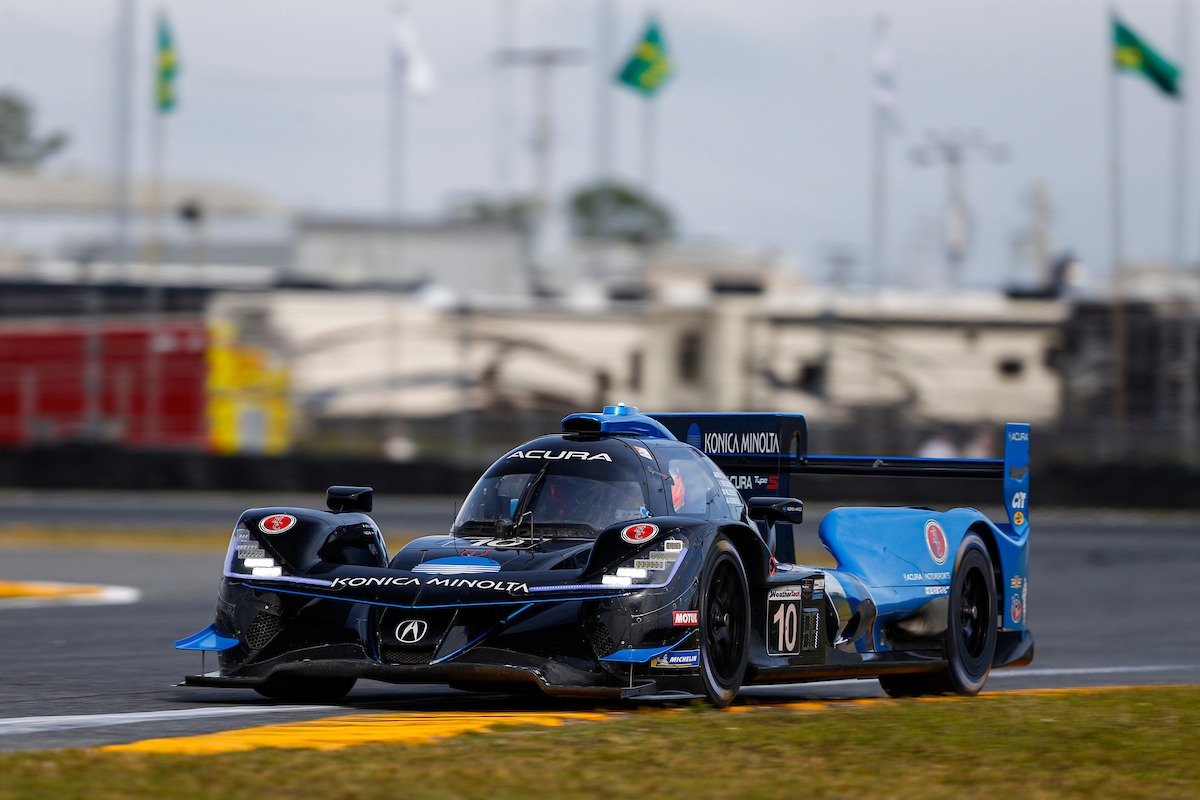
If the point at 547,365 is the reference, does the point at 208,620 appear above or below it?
below

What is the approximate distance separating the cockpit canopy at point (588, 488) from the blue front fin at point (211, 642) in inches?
48.9

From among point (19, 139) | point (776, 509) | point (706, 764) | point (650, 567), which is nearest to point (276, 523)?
point (650, 567)

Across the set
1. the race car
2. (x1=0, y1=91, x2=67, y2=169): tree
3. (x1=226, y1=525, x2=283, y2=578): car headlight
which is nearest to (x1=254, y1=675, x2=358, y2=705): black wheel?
the race car

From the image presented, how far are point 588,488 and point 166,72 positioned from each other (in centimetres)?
3857

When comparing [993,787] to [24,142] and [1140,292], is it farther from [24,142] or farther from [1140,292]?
[24,142]

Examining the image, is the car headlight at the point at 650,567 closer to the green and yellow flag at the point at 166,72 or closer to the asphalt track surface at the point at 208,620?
the asphalt track surface at the point at 208,620

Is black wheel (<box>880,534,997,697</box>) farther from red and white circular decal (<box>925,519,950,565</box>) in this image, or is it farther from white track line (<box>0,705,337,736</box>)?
white track line (<box>0,705,337,736</box>)

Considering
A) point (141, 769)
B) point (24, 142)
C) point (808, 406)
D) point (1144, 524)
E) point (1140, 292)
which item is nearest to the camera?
point (141, 769)

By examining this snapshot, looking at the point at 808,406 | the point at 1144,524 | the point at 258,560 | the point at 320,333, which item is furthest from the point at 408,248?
the point at 258,560

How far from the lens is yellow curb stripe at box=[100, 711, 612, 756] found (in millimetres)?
6172

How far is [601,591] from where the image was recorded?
7211mm

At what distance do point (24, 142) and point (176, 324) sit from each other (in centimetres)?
5557

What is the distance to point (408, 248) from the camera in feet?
157

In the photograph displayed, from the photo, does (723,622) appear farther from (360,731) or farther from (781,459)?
(781,459)
